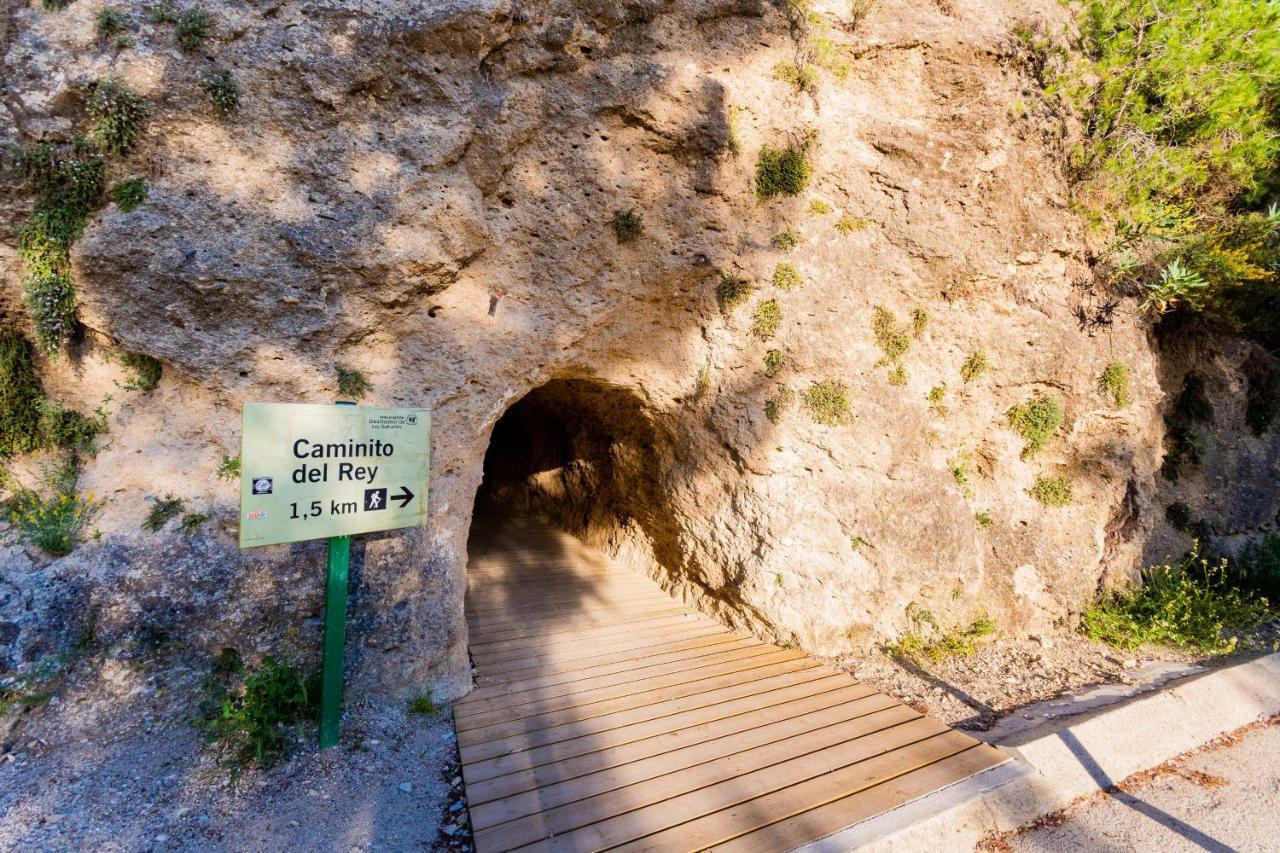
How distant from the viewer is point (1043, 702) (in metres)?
5.43

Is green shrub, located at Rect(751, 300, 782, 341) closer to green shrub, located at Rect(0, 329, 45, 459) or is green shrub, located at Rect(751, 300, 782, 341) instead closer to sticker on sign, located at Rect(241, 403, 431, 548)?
sticker on sign, located at Rect(241, 403, 431, 548)

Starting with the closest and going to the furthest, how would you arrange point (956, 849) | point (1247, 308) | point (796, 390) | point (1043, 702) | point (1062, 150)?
point (956, 849), point (1043, 702), point (796, 390), point (1062, 150), point (1247, 308)

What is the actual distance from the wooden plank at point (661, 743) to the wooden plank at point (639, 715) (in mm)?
180

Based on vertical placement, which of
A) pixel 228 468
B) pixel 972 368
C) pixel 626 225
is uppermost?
pixel 626 225

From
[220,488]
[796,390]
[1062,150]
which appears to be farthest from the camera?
[1062,150]

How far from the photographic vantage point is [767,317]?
5.97 m

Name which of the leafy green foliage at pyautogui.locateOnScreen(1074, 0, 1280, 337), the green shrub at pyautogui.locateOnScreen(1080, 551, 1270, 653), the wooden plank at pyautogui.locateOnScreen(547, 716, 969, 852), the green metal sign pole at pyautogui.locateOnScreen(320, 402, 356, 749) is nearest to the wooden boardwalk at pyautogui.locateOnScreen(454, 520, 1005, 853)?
the wooden plank at pyautogui.locateOnScreen(547, 716, 969, 852)

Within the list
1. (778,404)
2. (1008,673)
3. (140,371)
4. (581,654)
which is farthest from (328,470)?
(1008,673)

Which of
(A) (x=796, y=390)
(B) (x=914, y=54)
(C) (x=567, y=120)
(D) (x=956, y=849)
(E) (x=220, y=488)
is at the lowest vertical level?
(D) (x=956, y=849)

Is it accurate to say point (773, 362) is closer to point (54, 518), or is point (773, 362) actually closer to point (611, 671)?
point (611, 671)

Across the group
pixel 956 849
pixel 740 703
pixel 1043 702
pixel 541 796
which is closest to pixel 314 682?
pixel 541 796

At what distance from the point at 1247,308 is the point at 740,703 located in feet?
29.5

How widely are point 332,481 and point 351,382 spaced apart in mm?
946

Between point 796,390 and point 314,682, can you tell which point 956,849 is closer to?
point 796,390
